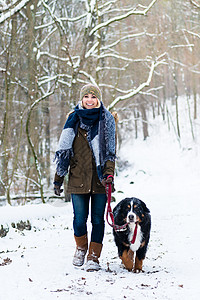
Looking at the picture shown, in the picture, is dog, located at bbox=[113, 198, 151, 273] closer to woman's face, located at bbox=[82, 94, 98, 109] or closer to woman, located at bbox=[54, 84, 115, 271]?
woman, located at bbox=[54, 84, 115, 271]

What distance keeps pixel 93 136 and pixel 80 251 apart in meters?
1.39

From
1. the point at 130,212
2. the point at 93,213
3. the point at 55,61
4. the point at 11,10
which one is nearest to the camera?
the point at 130,212

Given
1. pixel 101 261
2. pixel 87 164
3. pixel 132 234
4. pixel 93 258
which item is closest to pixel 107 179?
pixel 87 164

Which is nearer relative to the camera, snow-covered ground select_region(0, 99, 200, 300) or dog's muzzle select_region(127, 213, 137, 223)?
snow-covered ground select_region(0, 99, 200, 300)

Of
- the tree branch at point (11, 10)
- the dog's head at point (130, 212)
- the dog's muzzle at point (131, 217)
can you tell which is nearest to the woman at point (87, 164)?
the dog's head at point (130, 212)

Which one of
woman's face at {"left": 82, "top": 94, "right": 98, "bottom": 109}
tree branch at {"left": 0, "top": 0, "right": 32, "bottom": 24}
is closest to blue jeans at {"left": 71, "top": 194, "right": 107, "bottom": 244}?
woman's face at {"left": 82, "top": 94, "right": 98, "bottom": 109}

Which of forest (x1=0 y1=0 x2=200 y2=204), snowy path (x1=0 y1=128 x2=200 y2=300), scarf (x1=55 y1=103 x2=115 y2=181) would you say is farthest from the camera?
forest (x1=0 y1=0 x2=200 y2=204)

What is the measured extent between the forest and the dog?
5.81m

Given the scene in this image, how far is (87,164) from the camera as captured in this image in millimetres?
3973

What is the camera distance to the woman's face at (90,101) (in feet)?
13.5

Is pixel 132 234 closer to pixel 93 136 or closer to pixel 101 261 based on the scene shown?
pixel 101 261

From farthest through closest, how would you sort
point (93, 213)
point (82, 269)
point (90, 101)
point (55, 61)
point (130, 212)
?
point (55, 61) → point (90, 101) → point (93, 213) → point (130, 212) → point (82, 269)

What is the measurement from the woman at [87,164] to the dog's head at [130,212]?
0.71ft

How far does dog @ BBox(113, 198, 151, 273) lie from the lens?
12.7ft
